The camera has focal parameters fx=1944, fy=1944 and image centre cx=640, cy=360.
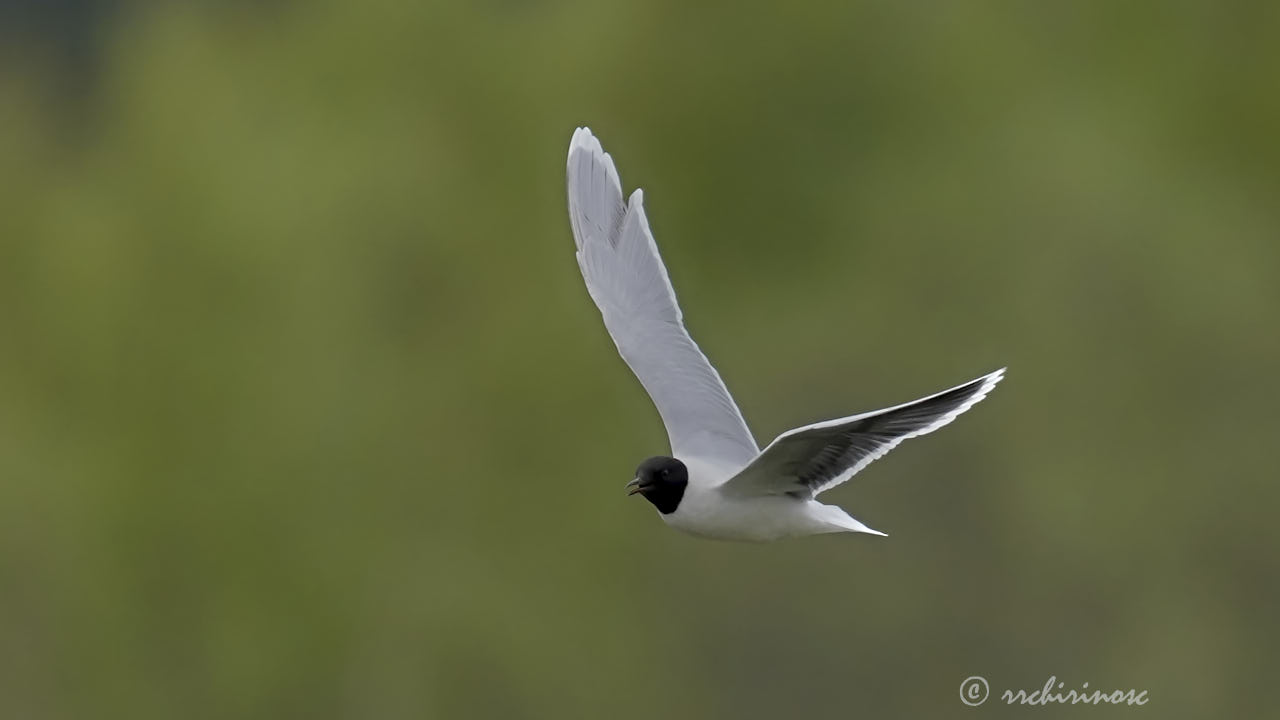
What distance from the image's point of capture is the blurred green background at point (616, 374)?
43.2 feet

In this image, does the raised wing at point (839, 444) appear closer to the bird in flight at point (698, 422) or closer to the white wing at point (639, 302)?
the bird in flight at point (698, 422)

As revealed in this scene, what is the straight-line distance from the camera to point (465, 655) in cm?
1318

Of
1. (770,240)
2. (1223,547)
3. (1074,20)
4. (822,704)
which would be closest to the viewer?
(822,704)


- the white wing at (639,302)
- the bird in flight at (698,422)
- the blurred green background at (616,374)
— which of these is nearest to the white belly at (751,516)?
the bird in flight at (698,422)

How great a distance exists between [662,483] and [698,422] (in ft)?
2.15

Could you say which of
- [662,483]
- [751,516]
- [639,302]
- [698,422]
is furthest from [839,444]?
[639,302]

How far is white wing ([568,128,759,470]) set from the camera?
633 cm

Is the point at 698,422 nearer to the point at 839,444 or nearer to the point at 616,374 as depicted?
the point at 839,444

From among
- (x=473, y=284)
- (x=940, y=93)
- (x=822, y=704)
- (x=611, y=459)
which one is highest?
(x=940, y=93)

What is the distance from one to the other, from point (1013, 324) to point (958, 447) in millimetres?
1487

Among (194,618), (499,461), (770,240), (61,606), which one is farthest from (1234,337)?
(61,606)

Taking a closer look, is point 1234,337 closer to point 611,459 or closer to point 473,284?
point 611,459

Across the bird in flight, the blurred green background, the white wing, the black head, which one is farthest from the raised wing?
the blurred green background

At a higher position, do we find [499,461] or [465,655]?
[499,461]
